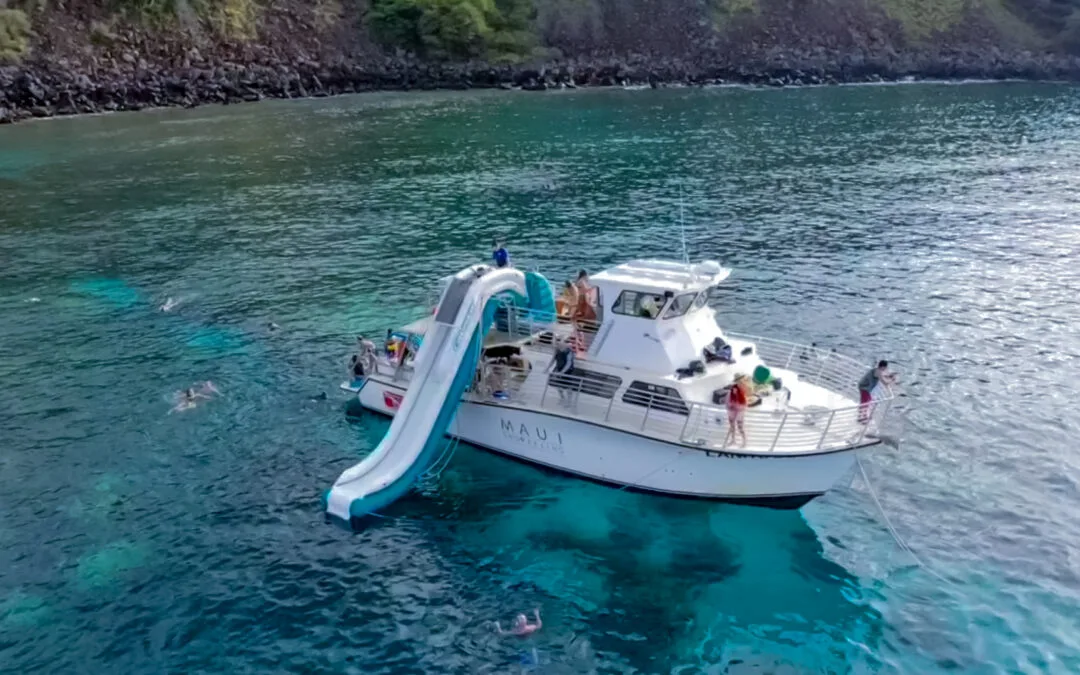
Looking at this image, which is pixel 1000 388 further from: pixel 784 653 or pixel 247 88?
pixel 247 88

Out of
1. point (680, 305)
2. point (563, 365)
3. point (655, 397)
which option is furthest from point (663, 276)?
point (563, 365)

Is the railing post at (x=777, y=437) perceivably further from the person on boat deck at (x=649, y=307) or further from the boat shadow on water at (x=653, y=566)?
the person on boat deck at (x=649, y=307)

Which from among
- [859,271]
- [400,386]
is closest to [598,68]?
[859,271]

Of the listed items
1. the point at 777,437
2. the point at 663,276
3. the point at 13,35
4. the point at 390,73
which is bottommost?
the point at 390,73

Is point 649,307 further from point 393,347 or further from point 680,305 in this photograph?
point 393,347

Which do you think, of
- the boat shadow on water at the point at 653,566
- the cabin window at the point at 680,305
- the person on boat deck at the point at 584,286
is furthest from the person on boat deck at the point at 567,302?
the boat shadow on water at the point at 653,566

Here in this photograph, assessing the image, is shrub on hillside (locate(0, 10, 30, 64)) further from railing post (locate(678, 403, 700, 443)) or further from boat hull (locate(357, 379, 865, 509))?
railing post (locate(678, 403, 700, 443))

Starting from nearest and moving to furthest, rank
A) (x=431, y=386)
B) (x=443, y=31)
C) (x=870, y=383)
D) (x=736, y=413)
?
(x=736, y=413), (x=870, y=383), (x=431, y=386), (x=443, y=31)
